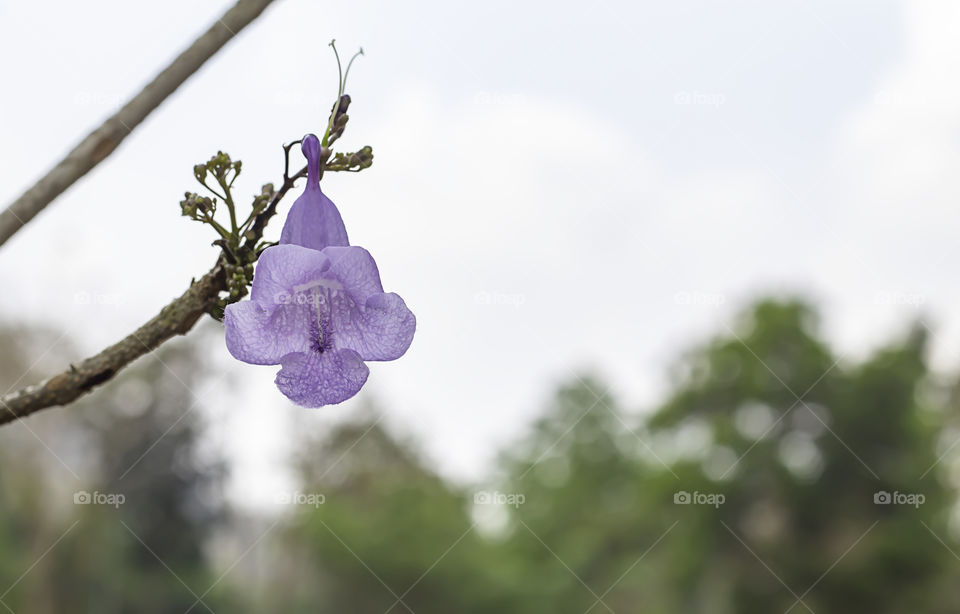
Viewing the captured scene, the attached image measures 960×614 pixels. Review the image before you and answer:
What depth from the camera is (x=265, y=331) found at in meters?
1.78

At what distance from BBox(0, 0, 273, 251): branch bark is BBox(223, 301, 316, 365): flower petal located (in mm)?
478

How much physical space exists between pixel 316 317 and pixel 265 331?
5.9 inches

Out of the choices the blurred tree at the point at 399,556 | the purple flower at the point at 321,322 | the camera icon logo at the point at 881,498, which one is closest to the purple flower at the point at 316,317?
the purple flower at the point at 321,322

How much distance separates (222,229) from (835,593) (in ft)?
93.4

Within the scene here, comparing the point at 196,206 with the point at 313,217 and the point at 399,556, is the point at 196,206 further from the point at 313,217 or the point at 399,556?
the point at 399,556

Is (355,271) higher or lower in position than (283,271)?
higher

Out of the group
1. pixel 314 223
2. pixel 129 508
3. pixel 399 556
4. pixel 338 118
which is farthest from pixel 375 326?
pixel 129 508

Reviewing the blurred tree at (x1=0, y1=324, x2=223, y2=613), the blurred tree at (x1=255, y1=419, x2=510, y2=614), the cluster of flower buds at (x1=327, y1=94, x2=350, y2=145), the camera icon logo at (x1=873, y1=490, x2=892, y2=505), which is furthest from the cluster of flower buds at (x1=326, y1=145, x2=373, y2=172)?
the camera icon logo at (x1=873, y1=490, x2=892, y2=505)

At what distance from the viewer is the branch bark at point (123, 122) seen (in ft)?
5.87

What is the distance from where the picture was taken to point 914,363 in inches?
1143

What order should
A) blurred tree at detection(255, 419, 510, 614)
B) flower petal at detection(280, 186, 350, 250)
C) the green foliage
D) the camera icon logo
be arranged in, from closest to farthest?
flower petal at detection(280, 186, 350, 250), blurred tree at detection(255, 419, 510, 614), the green foliage, the camera icon logo

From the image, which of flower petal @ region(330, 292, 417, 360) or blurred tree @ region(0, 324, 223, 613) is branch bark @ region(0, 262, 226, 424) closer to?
flower petal @ region(330, 292, 417, 360)

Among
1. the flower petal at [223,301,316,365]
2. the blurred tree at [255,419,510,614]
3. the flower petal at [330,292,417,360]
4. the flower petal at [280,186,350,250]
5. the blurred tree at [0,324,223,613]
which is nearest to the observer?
the flower petal at [223,301,316,365]

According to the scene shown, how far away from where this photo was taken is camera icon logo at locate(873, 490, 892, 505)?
90.5 ft
